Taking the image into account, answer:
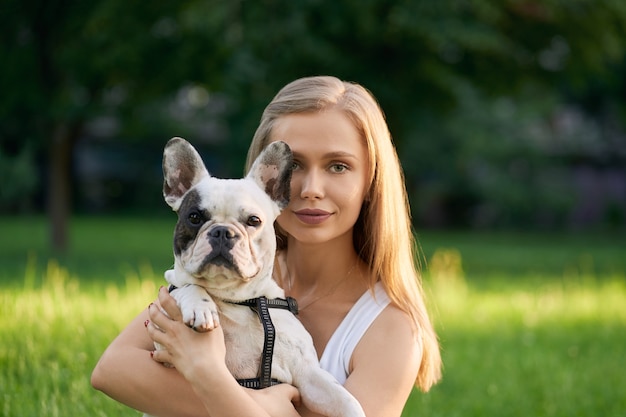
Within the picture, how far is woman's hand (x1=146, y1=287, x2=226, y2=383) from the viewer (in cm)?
265

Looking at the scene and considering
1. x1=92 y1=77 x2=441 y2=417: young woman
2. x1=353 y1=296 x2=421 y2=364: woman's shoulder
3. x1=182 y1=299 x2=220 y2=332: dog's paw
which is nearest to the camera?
x1=182 y1=299 x2=220 y2=332: dog's paw

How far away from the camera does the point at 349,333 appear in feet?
10.4

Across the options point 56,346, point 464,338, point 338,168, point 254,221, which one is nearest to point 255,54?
point 464,338

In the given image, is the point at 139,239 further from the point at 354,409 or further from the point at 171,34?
the point at 354,409

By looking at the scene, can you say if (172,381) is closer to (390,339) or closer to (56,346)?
(390,339)

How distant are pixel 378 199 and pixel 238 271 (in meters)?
0.94

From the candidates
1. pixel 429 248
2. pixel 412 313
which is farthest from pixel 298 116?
pixel 429 248

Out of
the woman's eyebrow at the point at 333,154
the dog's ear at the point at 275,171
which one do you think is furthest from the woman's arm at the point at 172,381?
the woman's eyebrow at the point at 333,154

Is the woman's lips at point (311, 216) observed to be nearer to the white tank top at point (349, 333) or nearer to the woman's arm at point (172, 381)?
the white tank top at point (349, 333)

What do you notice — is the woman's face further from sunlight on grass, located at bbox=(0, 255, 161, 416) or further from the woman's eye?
sunlight on grass, located at bbox=(0, 255, 161, 416)

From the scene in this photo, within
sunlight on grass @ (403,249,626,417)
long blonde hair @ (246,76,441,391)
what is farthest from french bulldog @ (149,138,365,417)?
sunlight on grass @ (403,249,626,417)

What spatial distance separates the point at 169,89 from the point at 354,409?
38.9 feet

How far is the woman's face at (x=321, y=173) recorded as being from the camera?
10.4 ft

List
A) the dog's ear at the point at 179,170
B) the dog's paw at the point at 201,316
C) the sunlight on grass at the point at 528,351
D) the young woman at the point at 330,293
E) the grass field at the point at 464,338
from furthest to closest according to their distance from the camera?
the sunlight on grass at the point at 528,351 < the grass field at the point at 464,338 < the dog's ear at the point at 179,170 < the young woman at the point at 330,293 < the dog's paw at the point at 201,316
